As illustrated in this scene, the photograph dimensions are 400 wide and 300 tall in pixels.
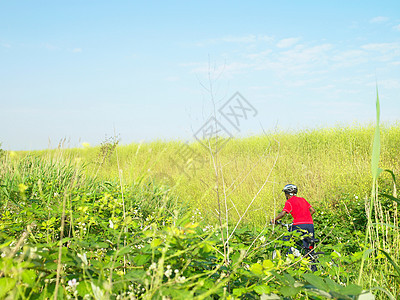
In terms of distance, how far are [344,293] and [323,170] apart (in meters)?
7.60

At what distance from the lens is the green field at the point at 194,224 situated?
4.49 feet

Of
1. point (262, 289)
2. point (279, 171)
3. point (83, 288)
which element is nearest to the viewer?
point (83, 288)

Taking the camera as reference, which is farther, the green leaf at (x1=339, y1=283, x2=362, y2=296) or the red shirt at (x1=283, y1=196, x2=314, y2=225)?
the red shirt at (x1=283, y1=196, x2=314, y2=225)

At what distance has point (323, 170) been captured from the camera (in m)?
8.43

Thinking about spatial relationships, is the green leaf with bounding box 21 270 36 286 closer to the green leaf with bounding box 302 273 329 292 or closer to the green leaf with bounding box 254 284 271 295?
the green leaf with bounding box 254 284 271 295

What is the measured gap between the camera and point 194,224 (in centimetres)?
148

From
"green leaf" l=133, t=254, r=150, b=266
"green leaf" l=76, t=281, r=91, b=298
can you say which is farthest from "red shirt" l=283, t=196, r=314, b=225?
"green leaf" l=76, t=281, r=91, b=298

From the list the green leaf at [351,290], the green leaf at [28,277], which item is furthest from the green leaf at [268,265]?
the green leaf at [28,277]

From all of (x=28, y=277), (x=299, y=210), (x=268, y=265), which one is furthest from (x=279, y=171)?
(x=28, y=277)

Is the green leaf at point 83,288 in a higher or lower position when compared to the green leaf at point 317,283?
higher

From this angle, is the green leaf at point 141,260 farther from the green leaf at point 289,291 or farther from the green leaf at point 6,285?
the green leaf at point 289,291

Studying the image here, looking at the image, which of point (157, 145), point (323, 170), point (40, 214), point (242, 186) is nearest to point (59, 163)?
point (40, 214)

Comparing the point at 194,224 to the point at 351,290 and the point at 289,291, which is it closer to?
the point at 289,291

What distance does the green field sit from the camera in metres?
1.37
